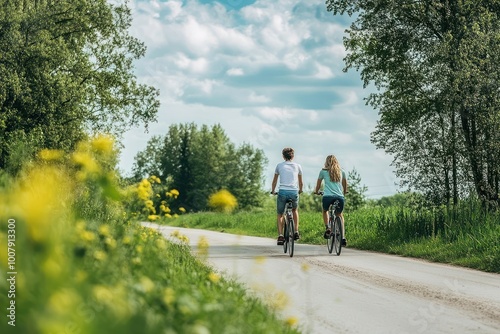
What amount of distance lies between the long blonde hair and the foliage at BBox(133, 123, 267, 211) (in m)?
91.8

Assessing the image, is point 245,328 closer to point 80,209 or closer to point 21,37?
point 80,209

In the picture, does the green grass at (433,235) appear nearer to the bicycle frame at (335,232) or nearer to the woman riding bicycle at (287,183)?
the bicycle frame at (335,232)

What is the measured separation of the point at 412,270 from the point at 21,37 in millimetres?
24720

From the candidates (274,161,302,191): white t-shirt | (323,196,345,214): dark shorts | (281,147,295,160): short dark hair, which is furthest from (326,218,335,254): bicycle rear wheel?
(281,147,295,160): short dark hair

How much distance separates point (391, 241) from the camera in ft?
60.6

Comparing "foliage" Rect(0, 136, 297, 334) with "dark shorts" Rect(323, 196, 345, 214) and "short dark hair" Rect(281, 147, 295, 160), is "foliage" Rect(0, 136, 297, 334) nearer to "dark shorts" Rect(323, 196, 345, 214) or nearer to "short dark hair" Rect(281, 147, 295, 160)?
"short dark hair" Rect(281, 147, 295, 160)

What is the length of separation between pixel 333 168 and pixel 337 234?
4.82 feet

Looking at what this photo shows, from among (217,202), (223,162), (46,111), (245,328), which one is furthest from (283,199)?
(223,162)

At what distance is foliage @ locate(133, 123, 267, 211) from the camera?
114 metres

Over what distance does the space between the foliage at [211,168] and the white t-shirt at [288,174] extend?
92.2 metres

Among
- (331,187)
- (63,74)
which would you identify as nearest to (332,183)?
(331,187)

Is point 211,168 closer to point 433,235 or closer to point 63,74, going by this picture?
point 63,74

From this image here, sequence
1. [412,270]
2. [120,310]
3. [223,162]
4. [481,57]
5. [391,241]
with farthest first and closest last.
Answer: [223,162], [481,57], [391,241], [412,270], [120,310]

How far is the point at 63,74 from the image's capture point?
34.5 m
